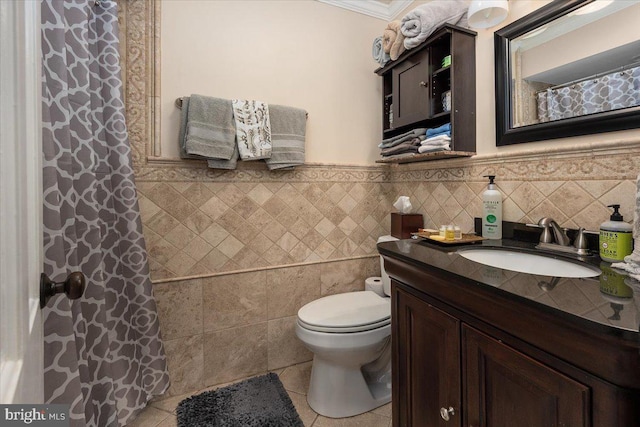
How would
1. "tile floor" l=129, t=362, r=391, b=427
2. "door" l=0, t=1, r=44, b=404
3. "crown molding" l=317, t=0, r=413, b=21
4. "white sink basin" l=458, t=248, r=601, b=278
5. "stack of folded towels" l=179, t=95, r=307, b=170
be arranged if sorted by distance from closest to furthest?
"door" l=0, t=1, r=44, b=404 → "white sink basin" l=458, t=248, r=601, b=278 → "tile floor" l=129, t=362, r=391, b=427 → "stack of folded towels" l=179, t=95, r=307, b=170 → "crown molding" l=317, t=0, r=413, b=21

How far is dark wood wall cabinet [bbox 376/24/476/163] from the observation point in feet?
4.61

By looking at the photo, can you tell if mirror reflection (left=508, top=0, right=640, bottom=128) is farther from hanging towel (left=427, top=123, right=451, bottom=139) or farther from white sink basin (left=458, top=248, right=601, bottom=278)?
white sink basin (left=458, top=248, right=601, bottom=278)

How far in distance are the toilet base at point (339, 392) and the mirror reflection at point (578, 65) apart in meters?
1.41

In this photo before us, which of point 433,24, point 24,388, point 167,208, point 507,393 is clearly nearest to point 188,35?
point 167,208

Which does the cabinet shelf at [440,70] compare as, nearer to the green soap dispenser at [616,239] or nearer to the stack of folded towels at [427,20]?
the stack of folded towels at [427,20]

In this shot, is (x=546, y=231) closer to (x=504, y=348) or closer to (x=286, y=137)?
(x=504, y=348)

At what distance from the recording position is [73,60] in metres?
1.03

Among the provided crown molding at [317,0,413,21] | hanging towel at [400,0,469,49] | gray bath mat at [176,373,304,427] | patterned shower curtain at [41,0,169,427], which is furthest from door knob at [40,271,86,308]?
crown molding at [317,0,413,21]

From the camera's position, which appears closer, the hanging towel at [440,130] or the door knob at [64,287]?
the door knob at [64,287]

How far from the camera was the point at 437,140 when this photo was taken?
4.71 feet

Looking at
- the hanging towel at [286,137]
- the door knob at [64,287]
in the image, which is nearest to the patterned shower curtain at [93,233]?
the door knob at [64,287]

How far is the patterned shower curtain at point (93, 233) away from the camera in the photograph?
750 millimetres

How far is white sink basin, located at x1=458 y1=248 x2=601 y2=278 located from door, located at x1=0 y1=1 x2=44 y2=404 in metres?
1.09

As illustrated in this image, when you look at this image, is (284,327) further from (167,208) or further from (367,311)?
(167,208)
